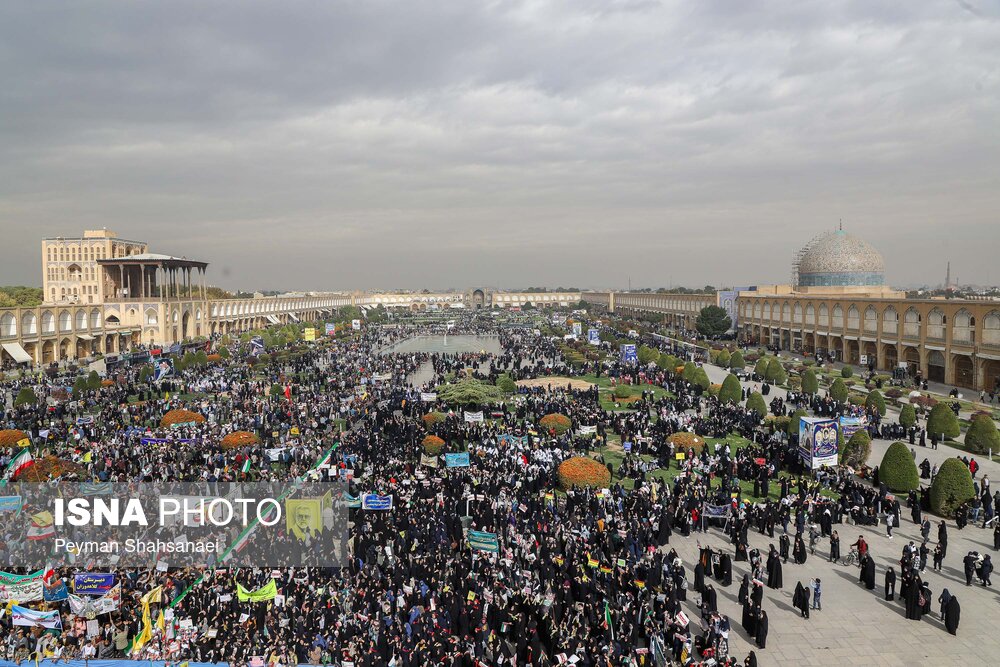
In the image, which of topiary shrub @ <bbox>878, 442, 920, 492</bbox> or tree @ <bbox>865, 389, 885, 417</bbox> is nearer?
topiary shrub @ <bbox>878, 442, 920, 492</bbox>

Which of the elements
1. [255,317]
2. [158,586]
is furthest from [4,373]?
[255,317]

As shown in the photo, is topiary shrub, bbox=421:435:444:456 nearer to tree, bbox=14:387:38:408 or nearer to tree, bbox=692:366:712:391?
tree, bbox=692:366:712:391

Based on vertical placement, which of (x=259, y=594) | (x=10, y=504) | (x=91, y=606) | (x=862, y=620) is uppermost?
(x=10, y=504)

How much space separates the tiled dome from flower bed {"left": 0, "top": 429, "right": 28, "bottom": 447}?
5726 cm

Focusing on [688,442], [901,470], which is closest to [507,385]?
[688,442]

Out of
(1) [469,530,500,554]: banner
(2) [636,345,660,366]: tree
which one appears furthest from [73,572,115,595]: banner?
(2) [636,345,660,366]: tree

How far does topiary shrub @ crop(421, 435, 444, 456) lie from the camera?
21.0 metres

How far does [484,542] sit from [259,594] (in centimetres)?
393

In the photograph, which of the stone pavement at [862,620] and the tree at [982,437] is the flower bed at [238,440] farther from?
the tree at [982,437]

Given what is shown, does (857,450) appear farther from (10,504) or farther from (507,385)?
(10,504)

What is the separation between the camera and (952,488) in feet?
51.2

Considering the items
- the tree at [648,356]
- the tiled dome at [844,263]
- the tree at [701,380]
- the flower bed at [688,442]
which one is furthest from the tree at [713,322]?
the flower bed at [688,442]

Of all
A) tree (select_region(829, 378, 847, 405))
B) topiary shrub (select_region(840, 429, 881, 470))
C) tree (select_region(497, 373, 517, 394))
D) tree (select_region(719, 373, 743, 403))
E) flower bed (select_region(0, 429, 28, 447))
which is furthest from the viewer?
tree (select_region(497, 373, 517, 394))

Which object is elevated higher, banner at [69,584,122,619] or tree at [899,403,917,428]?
A: tree at [899,403,917,428]
